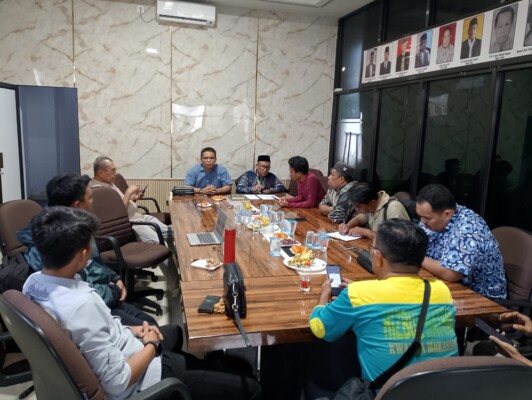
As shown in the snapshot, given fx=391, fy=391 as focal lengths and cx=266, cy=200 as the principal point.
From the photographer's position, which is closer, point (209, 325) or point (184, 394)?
point (184, 394)

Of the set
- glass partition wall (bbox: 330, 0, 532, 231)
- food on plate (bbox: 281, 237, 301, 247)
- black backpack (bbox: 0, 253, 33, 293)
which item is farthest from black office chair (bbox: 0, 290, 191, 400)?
glass partition wall (bbox: 330, 0, 532, 231)

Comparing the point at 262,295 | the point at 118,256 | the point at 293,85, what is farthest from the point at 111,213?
the point at 293,85

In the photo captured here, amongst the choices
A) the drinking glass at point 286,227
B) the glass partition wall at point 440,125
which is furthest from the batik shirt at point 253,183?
the drinking glass at point 286,227

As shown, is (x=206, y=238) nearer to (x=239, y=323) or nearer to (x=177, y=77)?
(x=239, y=323)

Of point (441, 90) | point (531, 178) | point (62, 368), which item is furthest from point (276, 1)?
point (62, 368)

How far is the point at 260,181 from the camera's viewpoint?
16.1ft

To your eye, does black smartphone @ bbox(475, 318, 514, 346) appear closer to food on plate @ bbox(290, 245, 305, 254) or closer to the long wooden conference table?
the long wooden conference table

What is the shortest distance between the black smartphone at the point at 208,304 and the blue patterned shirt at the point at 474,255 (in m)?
1.22

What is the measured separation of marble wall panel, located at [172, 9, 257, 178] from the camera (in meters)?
5.38

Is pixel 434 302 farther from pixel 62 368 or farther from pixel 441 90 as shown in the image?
pixel 441 90

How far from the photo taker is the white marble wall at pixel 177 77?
4.95 metres

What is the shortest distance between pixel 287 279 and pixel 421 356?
0.80 m

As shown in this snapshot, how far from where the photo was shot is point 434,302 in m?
1.30

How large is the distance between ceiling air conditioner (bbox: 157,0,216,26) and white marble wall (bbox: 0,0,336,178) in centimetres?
16
